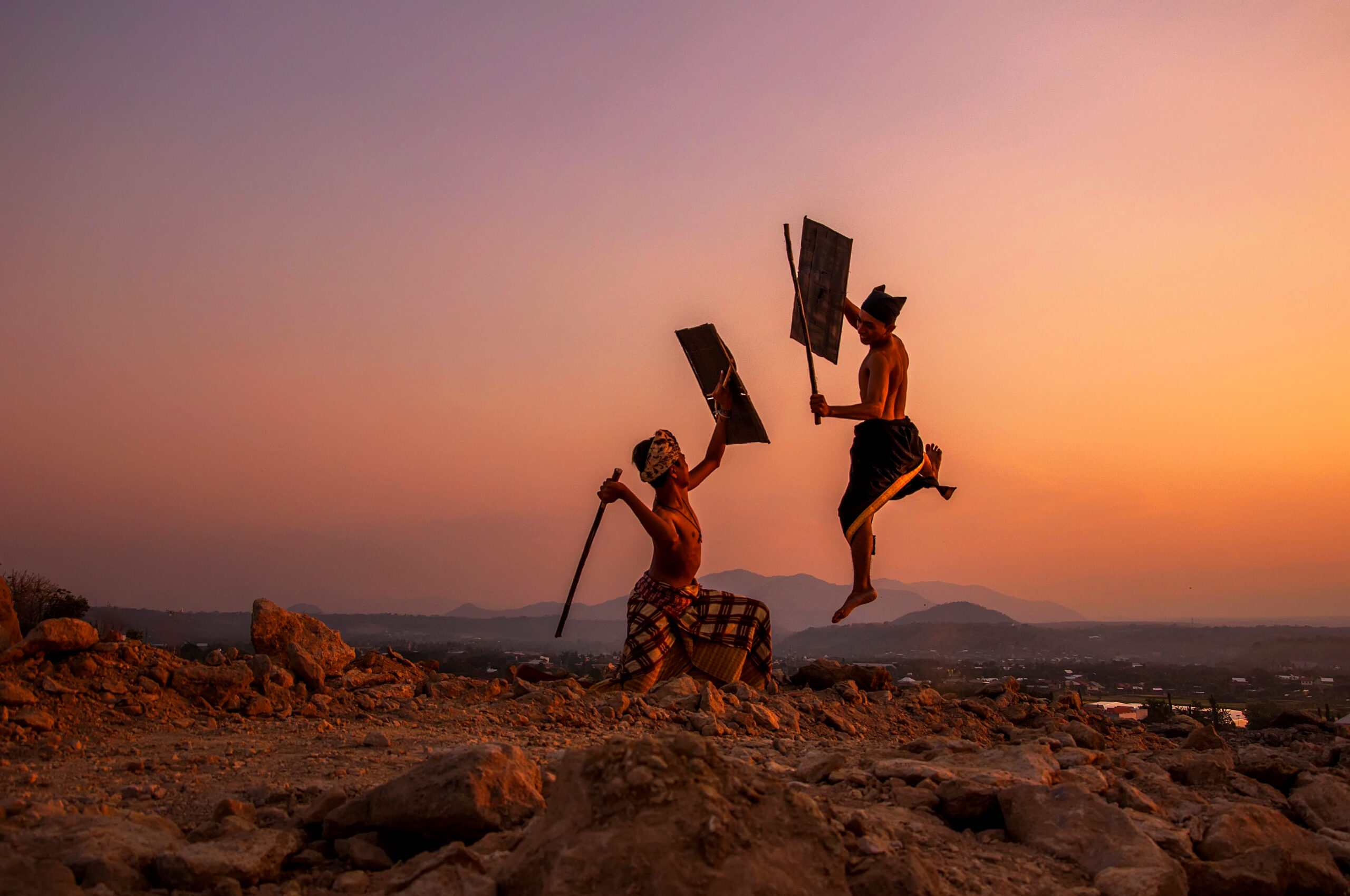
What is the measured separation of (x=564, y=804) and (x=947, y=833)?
1.72 metres

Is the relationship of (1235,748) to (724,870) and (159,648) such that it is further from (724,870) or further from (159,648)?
(159,648)

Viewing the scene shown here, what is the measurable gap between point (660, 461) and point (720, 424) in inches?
33.9

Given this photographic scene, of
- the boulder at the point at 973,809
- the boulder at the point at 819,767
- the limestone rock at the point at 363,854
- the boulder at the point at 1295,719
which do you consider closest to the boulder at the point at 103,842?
the limestone rock at the point at 363,854

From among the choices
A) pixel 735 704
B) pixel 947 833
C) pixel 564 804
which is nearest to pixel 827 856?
pixel 564 804

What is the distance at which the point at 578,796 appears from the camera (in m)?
2.90

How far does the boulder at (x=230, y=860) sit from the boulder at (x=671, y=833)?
850 mm

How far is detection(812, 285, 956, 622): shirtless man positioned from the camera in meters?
7.66

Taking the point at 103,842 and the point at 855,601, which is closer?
the point at 103,842

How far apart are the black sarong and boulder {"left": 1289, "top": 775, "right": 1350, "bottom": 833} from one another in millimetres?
3446

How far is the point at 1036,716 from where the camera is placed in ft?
25.7

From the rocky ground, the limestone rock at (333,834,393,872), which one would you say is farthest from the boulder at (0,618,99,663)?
the limestone rock at (333,834,393,872)

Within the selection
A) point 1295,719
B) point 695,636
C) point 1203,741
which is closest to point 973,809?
point 1203,741

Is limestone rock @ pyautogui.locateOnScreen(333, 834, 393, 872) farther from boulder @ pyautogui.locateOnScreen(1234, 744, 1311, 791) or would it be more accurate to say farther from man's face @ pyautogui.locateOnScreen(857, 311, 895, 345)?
man's face @ pyautogui.locateOnScreen(857, 311, 895, 345)

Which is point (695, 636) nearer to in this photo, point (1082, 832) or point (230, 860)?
point (1082, 832)
